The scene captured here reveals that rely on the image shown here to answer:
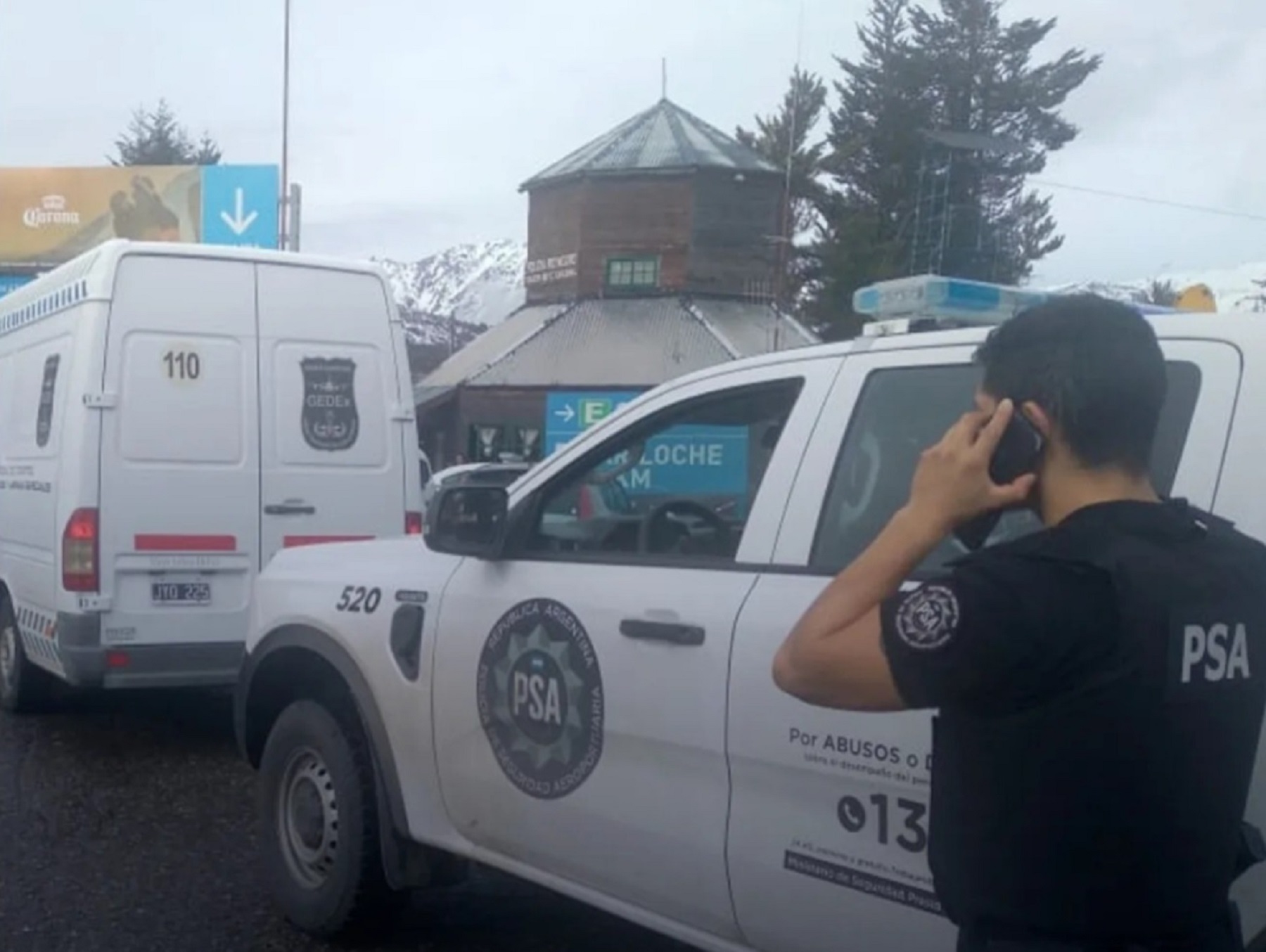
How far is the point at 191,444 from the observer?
838 centimetres

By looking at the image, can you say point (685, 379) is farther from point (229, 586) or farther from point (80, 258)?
point (80, 258)

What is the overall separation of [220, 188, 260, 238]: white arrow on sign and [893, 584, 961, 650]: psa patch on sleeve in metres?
40.1

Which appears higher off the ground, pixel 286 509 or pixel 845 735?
pixel 286 509

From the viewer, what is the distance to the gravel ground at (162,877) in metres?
5.59

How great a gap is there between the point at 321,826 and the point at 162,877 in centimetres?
123

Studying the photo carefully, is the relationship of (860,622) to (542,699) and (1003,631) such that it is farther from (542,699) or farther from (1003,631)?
(542,699)

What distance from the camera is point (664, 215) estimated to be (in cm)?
4356

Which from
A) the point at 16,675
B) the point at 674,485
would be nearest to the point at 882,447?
the point at 674,485

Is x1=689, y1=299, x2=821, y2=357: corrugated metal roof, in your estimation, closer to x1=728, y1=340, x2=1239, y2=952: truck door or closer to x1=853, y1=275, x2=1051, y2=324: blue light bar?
x1=853, y1=275, x2=1051, y2=324: blue light bar

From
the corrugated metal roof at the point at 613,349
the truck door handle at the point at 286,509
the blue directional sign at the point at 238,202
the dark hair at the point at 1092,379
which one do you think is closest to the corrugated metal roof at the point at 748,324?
the corrugated metal roof at the point at 613,349

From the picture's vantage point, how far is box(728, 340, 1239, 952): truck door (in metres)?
3.42

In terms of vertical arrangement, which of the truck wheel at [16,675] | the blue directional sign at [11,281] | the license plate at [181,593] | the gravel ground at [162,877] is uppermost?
the blue directional sign at [11,281]

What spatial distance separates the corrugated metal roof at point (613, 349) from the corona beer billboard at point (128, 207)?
22.5 ft

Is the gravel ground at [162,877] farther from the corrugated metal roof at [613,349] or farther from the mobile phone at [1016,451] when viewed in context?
the corrugated metal roof at [613,349]
